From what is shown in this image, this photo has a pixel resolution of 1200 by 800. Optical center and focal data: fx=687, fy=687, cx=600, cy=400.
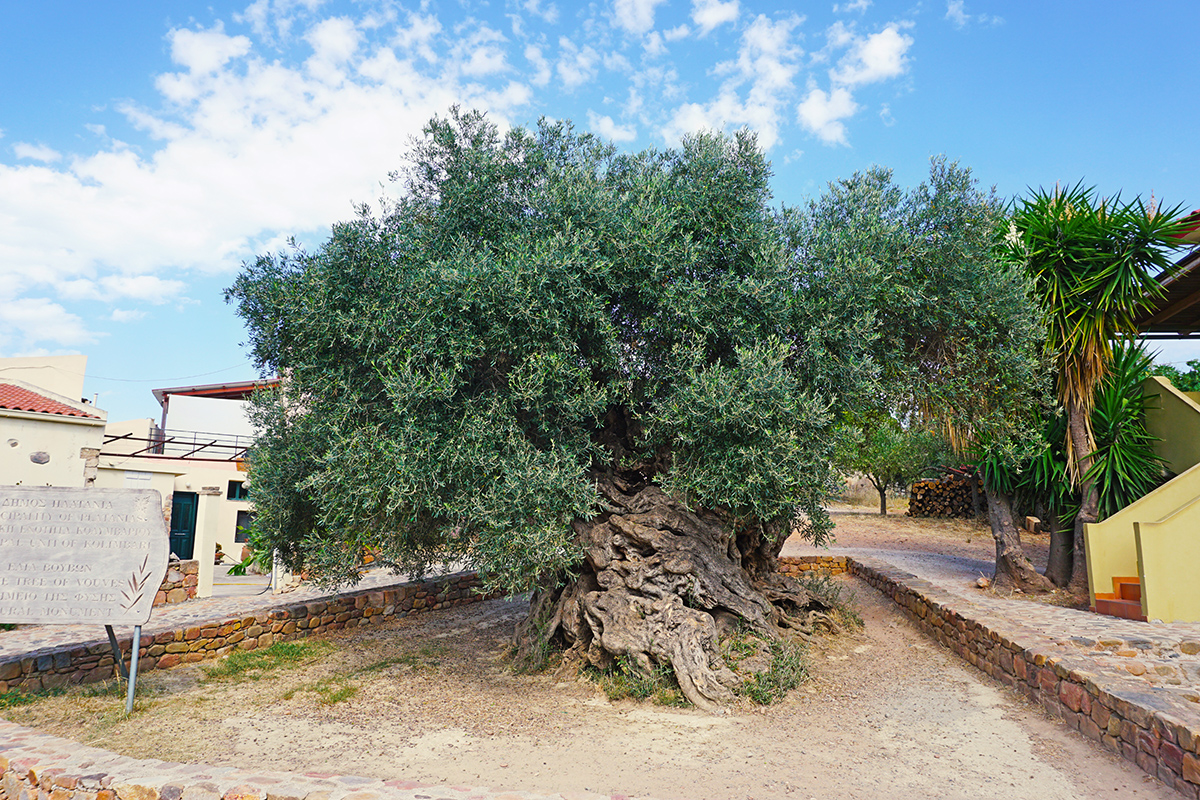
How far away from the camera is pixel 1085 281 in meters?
11.0

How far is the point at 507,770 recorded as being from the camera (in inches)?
223

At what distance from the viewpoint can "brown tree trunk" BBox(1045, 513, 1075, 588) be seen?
12242mm

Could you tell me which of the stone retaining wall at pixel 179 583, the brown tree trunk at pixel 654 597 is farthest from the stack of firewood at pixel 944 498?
the stone retaining wall at pixel 179 583

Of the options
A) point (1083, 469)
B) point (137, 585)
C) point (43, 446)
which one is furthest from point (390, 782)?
point (43, 446)

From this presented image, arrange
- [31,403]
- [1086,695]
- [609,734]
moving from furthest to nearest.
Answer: [31,403] → [609,734] → [1086,695]

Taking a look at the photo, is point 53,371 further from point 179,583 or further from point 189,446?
point 179,583

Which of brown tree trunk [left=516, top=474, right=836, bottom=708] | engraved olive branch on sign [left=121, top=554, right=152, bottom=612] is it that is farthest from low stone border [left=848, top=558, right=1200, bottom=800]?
engraved olive branch on sign [left=121, top=554, right=152, bottom=612]

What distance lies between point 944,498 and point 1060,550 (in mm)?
14894

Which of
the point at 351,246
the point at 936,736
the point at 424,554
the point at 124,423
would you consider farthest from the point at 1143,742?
the point at 124,423

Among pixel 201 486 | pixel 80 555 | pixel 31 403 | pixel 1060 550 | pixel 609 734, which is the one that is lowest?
pixel 609 734

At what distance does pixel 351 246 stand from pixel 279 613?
567 centimetres

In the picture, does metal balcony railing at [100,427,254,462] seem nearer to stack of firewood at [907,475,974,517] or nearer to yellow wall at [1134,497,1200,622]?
yellow wall at [1134,497,1200,622]

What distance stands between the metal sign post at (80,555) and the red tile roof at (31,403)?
910 cm

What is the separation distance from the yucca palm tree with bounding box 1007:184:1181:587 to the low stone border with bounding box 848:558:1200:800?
12.6ft
